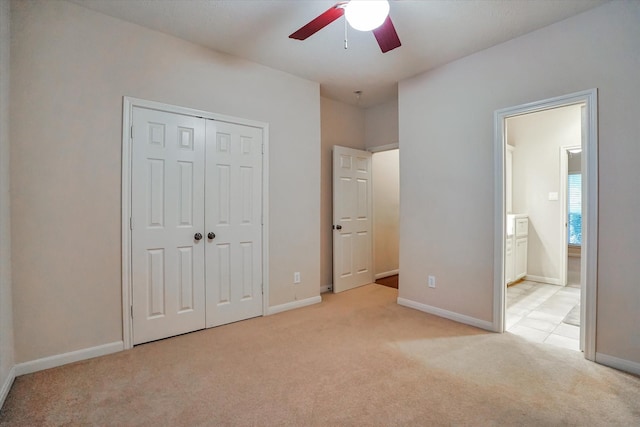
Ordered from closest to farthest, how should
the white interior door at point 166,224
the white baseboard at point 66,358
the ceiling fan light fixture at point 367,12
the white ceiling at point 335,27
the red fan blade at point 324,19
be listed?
the ceiling fan light fixture at point 367,12 → the red fan blade at point 324,19 → the white baseboard at point 66,358 → the white ceiling at point 335,27 → the white interior door at point 166,224

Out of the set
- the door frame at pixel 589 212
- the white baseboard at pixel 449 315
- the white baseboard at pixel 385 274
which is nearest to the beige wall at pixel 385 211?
the white baseboard at pixel 385 274

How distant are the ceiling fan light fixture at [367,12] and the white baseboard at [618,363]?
2.87 meters

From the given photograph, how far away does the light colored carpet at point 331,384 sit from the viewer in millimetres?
1666

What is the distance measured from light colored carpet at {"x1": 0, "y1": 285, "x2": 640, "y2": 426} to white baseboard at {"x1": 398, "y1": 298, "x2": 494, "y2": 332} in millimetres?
167

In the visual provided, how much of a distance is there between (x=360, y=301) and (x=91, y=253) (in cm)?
284

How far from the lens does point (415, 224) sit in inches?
137

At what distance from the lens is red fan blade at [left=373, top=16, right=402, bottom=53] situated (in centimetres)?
179

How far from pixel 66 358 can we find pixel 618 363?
13.5 feet

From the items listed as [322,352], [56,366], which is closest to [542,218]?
[322,352]

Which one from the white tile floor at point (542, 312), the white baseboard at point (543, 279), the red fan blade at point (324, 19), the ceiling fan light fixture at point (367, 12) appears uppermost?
the red fan blade at point (324, 19)

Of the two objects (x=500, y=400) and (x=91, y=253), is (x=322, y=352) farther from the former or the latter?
(x=91, y=253)

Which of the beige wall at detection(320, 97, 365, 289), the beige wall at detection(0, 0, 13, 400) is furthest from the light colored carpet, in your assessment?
the beige wall at detection(320, 97, 365, 289)

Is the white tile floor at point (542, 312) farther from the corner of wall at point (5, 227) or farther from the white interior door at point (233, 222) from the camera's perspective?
the corner of wall at point (5, 227)

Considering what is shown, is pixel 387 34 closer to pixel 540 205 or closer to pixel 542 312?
pixel 542 312
